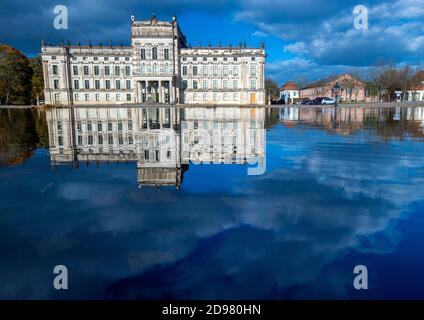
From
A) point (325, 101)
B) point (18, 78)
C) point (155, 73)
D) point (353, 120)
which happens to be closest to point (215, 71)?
point (155, 73)

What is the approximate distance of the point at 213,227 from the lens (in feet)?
15.6

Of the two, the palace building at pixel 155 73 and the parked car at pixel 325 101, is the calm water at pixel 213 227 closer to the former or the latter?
the palace building at pixel 155 73

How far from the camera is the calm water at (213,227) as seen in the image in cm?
335

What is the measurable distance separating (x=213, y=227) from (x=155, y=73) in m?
72.6

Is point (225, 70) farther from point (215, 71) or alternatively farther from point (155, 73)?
point (155, 73)

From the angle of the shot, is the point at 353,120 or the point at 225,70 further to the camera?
the point at 225,70

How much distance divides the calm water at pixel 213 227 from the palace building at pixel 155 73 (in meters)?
67.5

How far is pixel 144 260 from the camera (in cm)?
384

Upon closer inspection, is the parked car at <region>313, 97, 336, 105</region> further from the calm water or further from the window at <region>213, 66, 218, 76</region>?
the calm water

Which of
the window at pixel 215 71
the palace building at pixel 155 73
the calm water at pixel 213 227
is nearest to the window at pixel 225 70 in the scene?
the palace building at pixel 155 73

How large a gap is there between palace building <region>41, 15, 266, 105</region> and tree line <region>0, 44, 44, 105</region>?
12116 millimetres

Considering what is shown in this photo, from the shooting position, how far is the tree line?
271ft

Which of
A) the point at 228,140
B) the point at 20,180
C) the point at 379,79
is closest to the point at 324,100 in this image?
the point at 379,79
